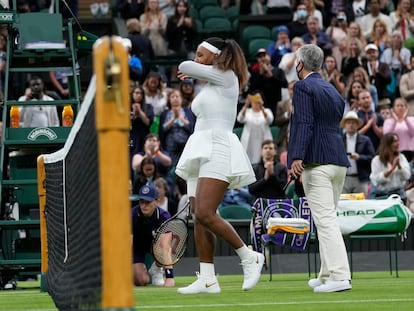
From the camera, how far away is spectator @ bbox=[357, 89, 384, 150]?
19250mm

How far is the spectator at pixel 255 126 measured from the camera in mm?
18953

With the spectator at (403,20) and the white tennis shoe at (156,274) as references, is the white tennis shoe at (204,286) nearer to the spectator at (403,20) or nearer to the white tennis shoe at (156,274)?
the white tennis shoe at (156,274)

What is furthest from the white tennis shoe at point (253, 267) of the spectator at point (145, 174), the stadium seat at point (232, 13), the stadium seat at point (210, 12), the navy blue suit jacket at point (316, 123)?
the stadium seat at point (232, 13)

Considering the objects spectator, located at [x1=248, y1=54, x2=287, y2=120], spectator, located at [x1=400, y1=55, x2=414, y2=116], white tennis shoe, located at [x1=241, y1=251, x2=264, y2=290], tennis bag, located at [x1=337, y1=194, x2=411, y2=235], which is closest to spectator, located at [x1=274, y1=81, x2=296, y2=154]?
spectator, located at [x1=248, y1=54, x2=287, y2=120]

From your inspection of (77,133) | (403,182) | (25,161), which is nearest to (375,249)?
(403,182)

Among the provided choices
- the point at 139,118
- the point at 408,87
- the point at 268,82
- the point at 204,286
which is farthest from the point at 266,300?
the point at 408,87

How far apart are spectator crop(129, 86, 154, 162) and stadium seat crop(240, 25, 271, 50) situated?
15.3ft

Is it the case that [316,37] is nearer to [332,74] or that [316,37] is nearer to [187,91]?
[332,74]

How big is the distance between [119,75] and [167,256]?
725 centimetres

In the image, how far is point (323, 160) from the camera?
9609 mm

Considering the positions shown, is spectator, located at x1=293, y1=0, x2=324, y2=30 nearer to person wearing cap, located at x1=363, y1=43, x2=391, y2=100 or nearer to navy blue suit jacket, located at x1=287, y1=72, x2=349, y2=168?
person wearing cap, located at x1=363, y1=43, x2=391, y2=100

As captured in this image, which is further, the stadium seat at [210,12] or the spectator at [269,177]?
the stadium seat at [210,12]

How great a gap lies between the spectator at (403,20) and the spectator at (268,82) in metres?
3.22

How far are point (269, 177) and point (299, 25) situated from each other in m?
6.96
